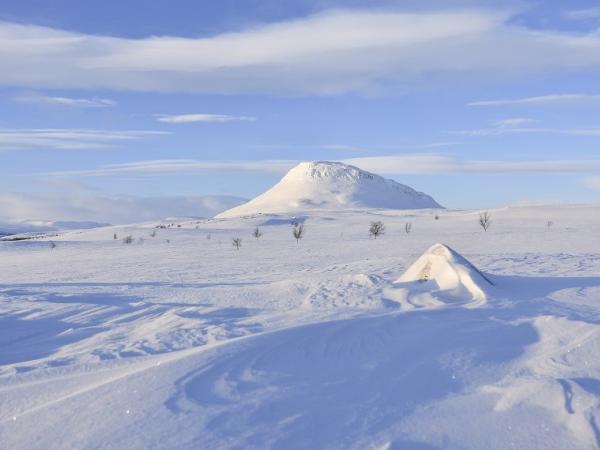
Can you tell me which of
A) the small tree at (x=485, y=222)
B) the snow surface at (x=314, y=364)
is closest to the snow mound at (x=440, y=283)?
the snow surface at (x=314, y=364)

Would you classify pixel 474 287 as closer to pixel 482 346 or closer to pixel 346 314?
pixel 346 314

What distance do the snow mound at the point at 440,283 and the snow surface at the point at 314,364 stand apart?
1.3 inches

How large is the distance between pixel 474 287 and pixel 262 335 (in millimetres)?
3921

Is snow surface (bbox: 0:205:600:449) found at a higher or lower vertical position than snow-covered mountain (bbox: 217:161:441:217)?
lower

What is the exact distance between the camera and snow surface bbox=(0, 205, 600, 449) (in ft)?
13.1

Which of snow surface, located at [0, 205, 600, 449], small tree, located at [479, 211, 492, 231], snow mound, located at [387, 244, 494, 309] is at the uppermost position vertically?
small tree, located at [479, 211, 492, 231]

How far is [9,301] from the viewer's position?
10.2 meters

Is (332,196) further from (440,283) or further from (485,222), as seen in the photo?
(440,283)

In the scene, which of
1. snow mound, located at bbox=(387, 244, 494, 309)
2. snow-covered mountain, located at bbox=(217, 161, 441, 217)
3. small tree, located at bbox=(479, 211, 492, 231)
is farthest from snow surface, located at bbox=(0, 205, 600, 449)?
snow-covered mountain, located at bbox=(217, 161, 441, 217)

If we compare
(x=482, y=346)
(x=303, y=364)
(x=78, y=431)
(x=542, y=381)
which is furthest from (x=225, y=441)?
(x=482, y=346)

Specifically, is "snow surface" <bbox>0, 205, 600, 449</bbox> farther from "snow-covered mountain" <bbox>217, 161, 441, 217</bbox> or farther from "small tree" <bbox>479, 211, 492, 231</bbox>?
"snow-covered mountain" <bbox>217, 161, 441, 217</bbox>

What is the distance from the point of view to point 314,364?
17.7 ft

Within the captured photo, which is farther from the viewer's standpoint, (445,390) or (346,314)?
(346,314)

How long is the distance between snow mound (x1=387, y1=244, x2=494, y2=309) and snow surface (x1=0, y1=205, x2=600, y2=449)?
0.03m
